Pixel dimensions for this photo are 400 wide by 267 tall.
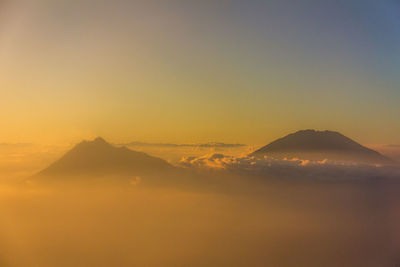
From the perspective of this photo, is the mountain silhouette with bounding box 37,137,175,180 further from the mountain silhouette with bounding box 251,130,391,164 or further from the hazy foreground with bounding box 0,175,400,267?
the mountain silhouette with bounding box 251,130,391,164

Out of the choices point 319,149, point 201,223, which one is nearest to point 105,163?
point 201,223

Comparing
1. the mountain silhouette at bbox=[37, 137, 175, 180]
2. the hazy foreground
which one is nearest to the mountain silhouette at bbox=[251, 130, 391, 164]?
the hazy foreground

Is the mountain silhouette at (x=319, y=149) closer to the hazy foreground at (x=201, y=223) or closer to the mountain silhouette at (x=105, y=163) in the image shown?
the hazy foreground at (x=201, y=223)

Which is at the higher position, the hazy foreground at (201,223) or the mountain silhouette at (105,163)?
the mountain silhouette at (105,163)

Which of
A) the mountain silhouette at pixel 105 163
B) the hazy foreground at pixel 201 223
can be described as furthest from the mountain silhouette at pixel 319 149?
the mountain silhouette at pixel 105 163

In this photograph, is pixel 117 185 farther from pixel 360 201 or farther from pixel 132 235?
pixel 360 201

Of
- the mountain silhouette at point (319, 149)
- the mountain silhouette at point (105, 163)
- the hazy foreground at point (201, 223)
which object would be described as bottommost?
the hazy foreground at point (201, 223)

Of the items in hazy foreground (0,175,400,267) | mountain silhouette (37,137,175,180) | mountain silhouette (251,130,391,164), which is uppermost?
mountain silhouette (251,130,391,164)
